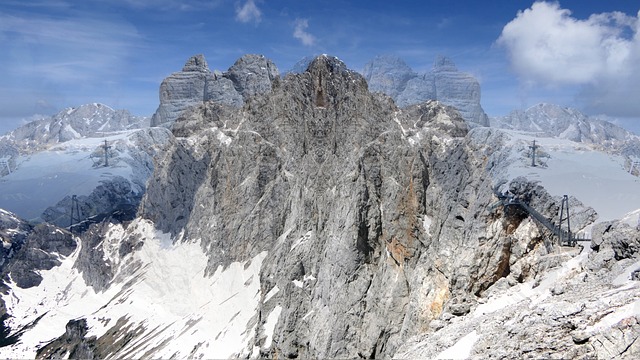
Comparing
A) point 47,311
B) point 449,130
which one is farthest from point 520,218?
point 47,311

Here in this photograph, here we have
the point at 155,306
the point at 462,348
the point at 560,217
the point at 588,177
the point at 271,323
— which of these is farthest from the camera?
the point at 155,306

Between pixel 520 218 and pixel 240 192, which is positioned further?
pixel 240 192

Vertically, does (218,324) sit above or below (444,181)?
below

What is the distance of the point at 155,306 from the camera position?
157875 mm

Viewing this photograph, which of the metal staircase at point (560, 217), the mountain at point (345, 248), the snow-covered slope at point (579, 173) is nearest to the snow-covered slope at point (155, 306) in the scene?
the mountain at point (345, 248)

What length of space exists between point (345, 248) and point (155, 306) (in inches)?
2960

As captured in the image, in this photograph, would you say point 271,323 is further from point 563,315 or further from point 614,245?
point 563,315

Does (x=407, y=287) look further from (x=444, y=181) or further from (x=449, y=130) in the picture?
(x=449, y=130)

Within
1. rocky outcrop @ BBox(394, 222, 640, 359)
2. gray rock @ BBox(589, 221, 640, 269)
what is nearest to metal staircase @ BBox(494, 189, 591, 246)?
rocky outcrop @ BBox(394, 222, 640, 359)

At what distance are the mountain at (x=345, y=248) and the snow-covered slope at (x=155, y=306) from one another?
61cm

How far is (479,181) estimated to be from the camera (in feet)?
318

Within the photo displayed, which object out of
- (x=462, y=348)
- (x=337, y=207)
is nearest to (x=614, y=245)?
(x=462, y=348)

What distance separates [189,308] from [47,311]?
67125 millimetres

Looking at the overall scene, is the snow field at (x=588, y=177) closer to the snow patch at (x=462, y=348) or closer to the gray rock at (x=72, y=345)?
the snow patch at (x=462, y=348)
